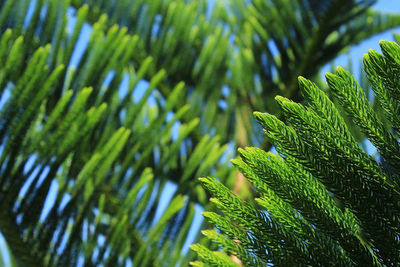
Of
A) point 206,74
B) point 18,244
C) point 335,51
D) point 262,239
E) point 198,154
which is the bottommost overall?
point 18,244

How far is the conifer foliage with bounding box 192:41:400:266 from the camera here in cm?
40

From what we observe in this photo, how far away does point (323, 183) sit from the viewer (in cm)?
42

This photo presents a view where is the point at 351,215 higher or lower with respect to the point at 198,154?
lower

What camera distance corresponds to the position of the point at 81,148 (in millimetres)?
855

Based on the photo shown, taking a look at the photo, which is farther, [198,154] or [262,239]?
[198,154]

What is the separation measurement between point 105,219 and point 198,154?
0.24 m

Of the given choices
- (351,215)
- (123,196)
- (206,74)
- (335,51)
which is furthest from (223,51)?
(351,215)

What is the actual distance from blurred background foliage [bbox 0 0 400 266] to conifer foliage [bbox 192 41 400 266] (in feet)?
1.39

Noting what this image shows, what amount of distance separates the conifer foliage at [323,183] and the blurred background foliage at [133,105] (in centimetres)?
42

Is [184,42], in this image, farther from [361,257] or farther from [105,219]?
[361,257]

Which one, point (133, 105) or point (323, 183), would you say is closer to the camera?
point (323, 183)

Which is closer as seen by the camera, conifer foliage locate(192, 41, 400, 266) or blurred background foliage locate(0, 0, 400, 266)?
conifer foliage locate(192, 41, 400, 266)

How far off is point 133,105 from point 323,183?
2.24ft

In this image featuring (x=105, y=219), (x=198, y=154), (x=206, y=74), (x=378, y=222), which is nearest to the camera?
(x=378, y=222)
